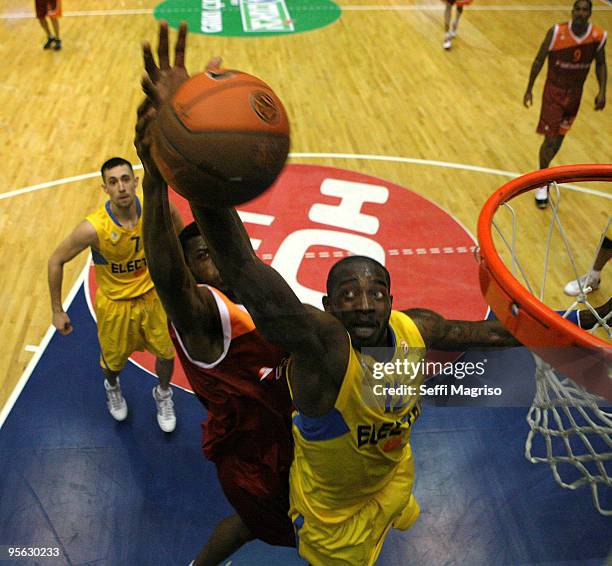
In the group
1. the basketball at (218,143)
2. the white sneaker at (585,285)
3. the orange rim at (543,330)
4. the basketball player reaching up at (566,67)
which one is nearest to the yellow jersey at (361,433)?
the orange rim at (543,330)

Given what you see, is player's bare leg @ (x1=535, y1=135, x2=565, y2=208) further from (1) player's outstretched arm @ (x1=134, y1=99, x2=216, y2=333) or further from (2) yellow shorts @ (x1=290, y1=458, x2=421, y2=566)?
(1) player's outstretched arm @ (x1=134, y1=99, x2=216, y2=333)

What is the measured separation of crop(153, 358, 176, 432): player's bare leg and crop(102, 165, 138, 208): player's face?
0.92 m

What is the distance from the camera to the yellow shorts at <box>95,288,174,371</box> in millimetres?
3607

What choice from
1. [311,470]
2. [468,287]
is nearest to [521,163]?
[468,287]

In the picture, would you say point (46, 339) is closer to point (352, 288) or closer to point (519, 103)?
point (352, 288)

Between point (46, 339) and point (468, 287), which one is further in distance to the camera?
point (468, 287)

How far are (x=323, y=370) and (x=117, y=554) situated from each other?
79.3 inches

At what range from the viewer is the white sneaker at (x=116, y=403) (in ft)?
12.6

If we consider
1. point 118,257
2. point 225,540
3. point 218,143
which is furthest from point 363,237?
point 218,143

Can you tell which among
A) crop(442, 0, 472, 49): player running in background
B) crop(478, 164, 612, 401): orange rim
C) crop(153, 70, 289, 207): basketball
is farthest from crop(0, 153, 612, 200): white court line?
crop(153, 70, 289, 207): basketball

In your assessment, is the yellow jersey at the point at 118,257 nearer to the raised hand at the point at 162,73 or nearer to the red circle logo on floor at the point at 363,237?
→ the red circle logo on floor at the point at 363,237

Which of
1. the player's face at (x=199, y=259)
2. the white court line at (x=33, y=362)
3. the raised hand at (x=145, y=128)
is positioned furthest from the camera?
the white court line at (x=33, y=362)

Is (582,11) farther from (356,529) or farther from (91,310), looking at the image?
(356,529)

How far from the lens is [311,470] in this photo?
2.32 metres
